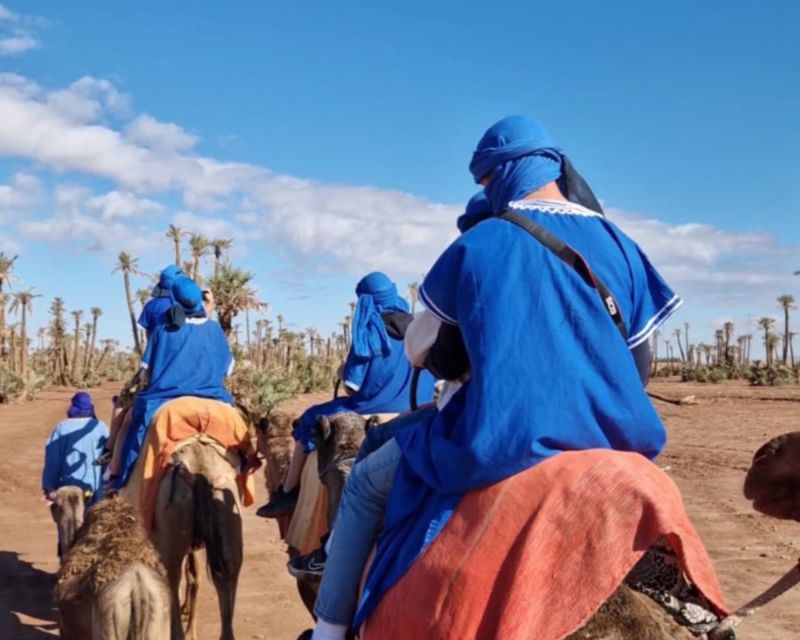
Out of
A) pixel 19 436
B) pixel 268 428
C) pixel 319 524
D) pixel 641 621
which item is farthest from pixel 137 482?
pixel 19 436

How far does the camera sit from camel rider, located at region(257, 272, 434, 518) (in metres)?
5.94

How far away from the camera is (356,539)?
2.87m

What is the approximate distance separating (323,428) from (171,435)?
174 centimetres

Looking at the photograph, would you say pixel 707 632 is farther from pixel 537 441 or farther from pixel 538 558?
pixel 537 441

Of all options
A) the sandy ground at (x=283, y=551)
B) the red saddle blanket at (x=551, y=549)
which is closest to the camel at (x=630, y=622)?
the red saddle blanket at (x=551, y=549)

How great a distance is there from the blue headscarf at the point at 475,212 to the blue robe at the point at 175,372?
454 cm

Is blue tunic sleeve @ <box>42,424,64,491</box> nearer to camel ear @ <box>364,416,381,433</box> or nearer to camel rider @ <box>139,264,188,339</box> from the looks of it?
camel rider @ <box>139,264,188,339</box>

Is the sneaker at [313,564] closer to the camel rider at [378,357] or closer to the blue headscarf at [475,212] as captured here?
the blue headscarf at [475,212]

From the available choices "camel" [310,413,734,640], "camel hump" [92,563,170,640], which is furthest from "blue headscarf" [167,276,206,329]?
"camel" [310,413,734,640]

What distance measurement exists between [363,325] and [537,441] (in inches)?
145

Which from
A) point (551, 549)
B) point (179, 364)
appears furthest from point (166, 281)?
point (551, 549)

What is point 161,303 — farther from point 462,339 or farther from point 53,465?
point 462,339

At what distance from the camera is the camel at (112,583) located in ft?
14.4

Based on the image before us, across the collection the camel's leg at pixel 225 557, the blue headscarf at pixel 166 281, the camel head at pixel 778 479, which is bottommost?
the camel's leg at pixel 225 557
